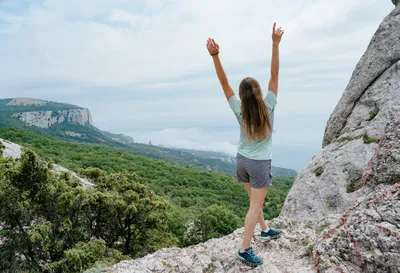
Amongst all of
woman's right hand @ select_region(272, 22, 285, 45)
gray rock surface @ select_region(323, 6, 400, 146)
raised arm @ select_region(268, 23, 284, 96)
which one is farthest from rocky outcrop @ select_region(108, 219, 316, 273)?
gray rock surface @ select_region(323, 6, 400, 146)

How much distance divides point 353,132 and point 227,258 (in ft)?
28.1

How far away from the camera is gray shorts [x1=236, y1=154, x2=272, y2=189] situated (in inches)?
220

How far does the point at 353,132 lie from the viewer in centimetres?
1273

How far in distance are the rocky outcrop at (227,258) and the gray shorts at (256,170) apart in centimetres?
164

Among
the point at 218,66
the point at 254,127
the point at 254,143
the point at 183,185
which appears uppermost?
the point at 218,66

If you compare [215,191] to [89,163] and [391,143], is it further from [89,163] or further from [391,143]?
[391,143]

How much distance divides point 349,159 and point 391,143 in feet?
18.2

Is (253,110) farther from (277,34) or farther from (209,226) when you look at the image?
(209,226)

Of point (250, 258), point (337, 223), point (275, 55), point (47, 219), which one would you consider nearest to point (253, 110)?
point (275, 55)

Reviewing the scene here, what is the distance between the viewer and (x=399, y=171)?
6008mm

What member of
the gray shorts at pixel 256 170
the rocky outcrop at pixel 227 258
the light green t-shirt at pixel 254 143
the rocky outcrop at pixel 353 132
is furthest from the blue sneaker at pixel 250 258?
the rocky outcrop at pixel 353 132

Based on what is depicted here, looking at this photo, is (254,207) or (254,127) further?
(254,207)

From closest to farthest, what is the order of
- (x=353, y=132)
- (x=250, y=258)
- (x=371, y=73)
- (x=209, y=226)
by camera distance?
(x=250, y=258)
(x=353, y=132)
(x=371, y=73)
(x=209, y=226)

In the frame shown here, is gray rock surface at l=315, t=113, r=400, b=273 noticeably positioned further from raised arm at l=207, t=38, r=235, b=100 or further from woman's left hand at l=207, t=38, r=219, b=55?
woman's left hand at l=207, t=38, r=219, b=55
